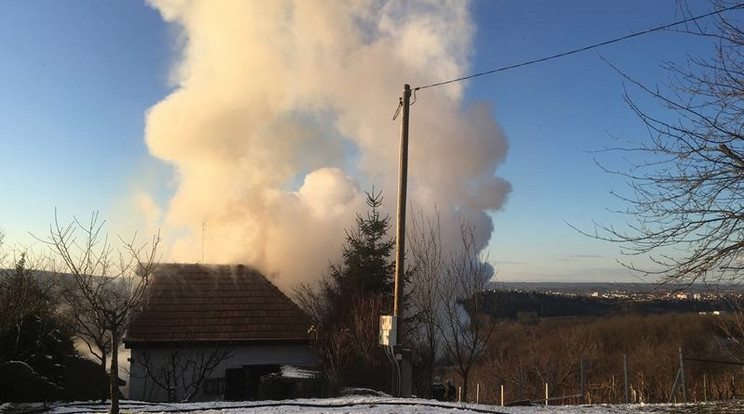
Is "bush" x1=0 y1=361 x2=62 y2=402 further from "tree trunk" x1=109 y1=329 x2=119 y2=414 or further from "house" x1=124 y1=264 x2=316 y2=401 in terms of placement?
"house" x1=124 y1=264 x2=316 y2=401

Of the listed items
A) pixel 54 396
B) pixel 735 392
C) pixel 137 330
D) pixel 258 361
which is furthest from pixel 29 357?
pixel 735 392

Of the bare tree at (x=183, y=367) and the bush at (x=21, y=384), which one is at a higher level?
the bush at (x=21, y=384)

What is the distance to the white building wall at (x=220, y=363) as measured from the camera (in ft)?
52.0

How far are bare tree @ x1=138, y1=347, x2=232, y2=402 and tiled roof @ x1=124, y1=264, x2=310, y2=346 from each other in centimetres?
41

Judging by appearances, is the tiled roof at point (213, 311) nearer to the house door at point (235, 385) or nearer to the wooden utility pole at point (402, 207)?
the house door at point (235, 385)

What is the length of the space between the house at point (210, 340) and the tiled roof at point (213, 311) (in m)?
0.03

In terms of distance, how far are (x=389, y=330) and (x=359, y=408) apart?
2468 millimetres

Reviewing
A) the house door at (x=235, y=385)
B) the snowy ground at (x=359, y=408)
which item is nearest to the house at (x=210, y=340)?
the house door at (x=235, y=385)

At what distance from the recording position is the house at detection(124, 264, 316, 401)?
52.6 ft

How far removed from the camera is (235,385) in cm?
1653

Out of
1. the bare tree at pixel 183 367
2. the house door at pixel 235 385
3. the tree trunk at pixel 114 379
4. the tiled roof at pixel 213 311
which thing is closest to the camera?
the tree trunk at pixel 114 379

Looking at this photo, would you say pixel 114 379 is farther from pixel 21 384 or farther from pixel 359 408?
pixel 359 408

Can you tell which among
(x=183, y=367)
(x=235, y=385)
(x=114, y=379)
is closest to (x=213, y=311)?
(x=183, y=367)

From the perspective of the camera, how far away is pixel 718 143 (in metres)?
6.79
